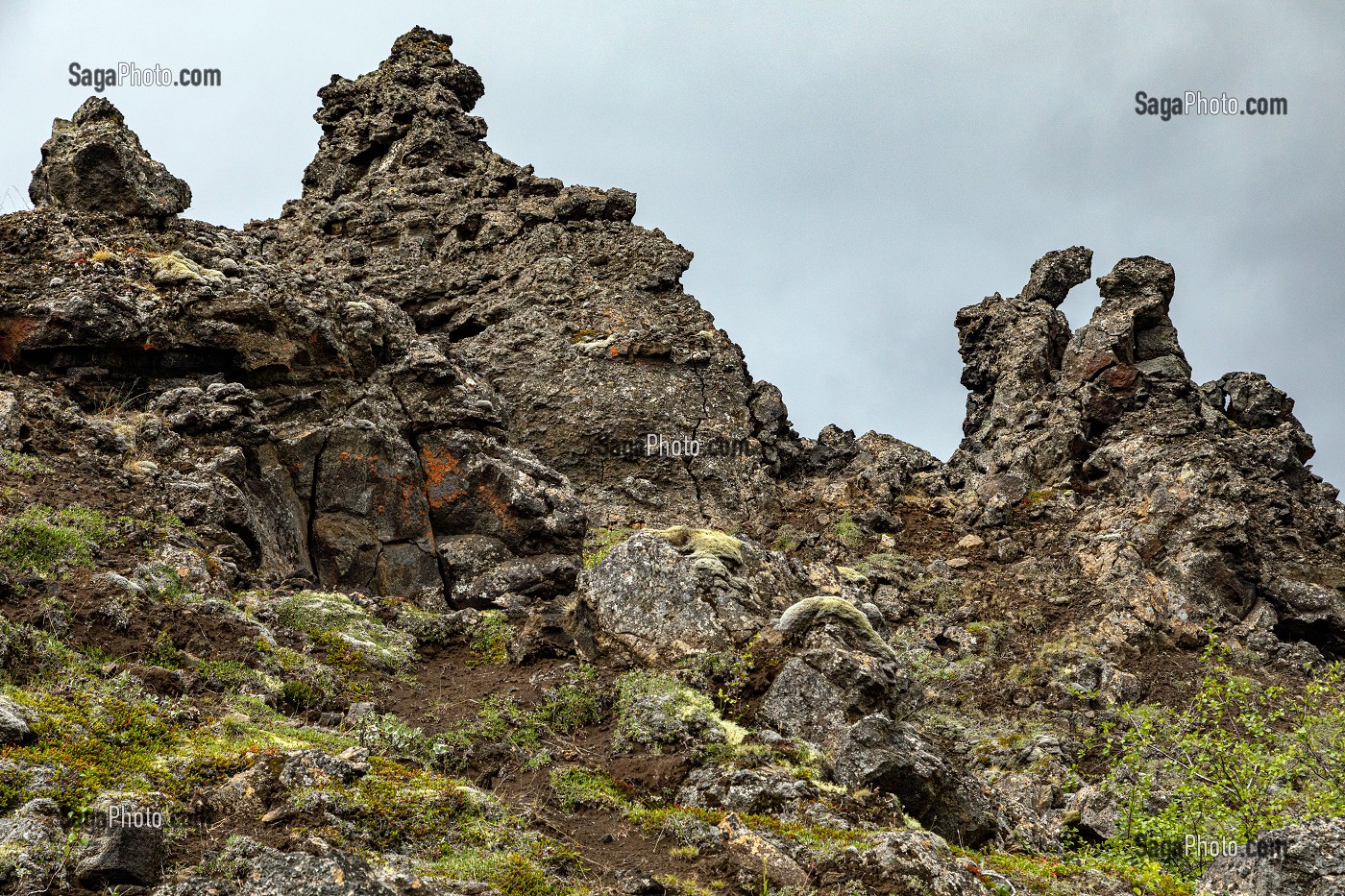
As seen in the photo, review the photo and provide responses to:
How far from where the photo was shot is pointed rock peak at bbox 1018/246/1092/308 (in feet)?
167

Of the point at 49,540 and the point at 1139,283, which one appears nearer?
the point at 49,540

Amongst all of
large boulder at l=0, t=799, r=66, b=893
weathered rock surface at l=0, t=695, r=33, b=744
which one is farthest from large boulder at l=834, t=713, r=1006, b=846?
weathered rock surface at l=0, t=695, r=33, b=744

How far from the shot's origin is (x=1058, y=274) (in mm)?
51094

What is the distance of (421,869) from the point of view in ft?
37.4

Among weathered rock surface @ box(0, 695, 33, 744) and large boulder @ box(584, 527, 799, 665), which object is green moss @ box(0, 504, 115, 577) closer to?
weathered rock surface @ box(0, 695, 33, 744)

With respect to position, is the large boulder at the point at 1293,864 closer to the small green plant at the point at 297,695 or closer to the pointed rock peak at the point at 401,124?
the small green plant at the point at 297,695

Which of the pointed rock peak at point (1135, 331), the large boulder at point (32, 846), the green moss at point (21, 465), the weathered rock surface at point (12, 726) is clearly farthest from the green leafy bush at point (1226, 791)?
the pointed rock peak at point (1135, 331)

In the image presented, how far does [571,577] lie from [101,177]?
22.0 m

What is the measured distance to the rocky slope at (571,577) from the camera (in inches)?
502

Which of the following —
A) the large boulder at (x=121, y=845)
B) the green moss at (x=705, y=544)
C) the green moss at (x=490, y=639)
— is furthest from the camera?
the green moss at (x=705, y=544)

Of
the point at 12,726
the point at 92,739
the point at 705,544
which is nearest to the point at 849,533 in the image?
the point at 705,544

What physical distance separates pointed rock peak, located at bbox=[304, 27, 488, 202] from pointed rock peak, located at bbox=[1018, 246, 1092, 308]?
31.9 meters

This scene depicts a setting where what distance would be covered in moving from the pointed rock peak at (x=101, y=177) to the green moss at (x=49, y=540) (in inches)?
685

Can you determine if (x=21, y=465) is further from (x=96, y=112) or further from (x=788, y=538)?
(x=788, y=538)
